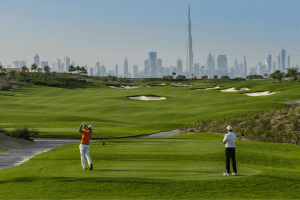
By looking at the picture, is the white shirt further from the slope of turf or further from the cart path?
the slope of turf

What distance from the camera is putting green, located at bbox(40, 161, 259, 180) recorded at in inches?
398

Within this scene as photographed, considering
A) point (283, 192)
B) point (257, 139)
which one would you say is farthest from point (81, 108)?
point (283, 192)

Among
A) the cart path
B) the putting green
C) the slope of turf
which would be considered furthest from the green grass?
the slope of turf

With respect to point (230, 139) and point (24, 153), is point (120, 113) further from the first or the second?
point (230, 139)

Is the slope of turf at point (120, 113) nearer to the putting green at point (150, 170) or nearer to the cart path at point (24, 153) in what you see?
the cart path at point (24, 153)

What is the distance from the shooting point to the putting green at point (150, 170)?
10.1 meters

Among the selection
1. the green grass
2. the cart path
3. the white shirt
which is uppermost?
the white shirt

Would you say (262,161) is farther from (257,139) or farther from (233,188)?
(257,139)

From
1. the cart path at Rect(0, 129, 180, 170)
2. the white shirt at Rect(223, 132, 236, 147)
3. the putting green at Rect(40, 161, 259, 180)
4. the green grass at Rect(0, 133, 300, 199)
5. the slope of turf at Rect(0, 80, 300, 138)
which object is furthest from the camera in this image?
the slope of turf at Rect(0, 80, 300, 138)

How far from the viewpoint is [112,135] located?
2630 centimetres

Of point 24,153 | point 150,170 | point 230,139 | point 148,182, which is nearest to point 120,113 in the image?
point 24,153

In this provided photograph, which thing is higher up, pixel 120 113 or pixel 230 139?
pixel 230 139

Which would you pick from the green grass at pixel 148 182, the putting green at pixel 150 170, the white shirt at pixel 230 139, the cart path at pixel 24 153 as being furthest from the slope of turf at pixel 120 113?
the white shirt at pixel 230 139

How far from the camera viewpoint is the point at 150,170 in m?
11.0
